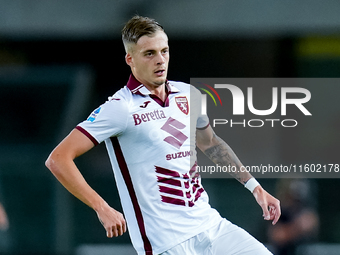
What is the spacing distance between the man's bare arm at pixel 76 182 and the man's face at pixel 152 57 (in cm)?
58

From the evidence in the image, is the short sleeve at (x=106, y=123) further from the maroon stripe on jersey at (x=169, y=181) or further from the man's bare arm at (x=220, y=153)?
the man's bare arm at (x=220, y=153)

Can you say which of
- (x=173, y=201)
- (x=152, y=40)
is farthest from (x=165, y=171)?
(x=152, y=40)

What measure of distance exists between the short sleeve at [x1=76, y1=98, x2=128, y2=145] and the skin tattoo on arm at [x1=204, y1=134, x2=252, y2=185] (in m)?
0.77

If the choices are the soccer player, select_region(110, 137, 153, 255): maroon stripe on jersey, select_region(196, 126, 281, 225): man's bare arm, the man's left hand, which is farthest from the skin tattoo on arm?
select_region(110, 137, 153, 255): maroon stripe on jersey

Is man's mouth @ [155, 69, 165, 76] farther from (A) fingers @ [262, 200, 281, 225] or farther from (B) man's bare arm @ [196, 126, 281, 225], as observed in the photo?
(A) fingers @ [262, 200, 281, 225]

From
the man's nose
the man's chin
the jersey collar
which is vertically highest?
the man's nose

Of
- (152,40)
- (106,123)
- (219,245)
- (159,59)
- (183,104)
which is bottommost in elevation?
(219,245)

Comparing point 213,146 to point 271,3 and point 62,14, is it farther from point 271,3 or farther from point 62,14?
point 62,14

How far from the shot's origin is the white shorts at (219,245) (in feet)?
7.54

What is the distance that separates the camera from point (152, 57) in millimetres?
2475

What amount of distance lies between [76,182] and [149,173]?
41 centimetres

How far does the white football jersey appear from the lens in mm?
2287

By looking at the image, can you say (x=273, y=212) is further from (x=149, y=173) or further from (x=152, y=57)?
(x=152, y=57)

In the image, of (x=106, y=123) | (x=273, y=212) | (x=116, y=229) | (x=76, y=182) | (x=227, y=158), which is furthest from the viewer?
(x=227, y=158)
